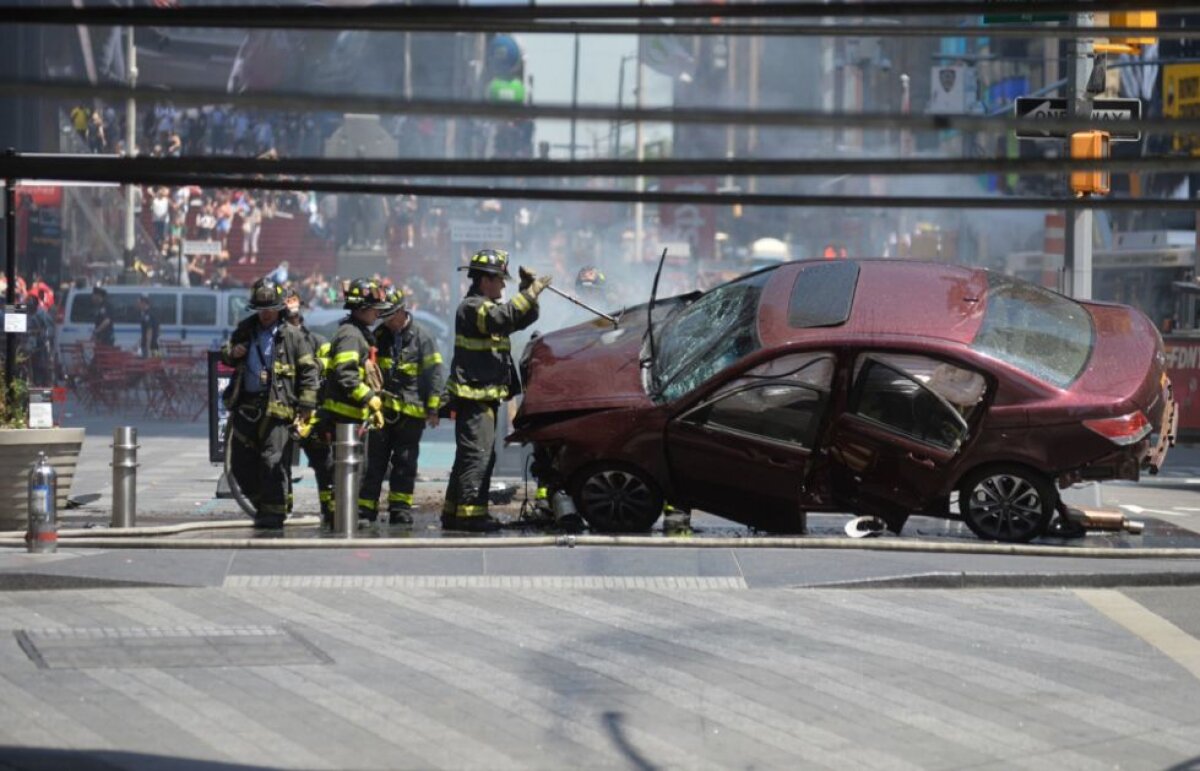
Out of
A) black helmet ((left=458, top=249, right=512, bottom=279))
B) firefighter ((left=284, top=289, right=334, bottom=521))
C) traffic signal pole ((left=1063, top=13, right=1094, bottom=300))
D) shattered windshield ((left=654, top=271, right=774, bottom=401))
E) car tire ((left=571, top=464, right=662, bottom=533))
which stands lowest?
car tire ((left=571, top=464, right=662, bottom=533))

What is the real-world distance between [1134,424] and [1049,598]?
1689mm

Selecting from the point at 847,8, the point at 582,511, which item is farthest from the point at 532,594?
the point at 847,8

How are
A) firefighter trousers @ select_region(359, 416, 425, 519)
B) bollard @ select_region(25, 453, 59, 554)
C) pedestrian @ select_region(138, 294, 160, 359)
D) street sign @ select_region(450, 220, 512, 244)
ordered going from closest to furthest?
1. bollard @ select_region(25, 453, 59, 554)
2. firefighter trousers @ select_region(359, 416, 425, 519)
3. pedestrian @ select_region(138, 294, 160, 359)
4. street sign @ select_region(450, 220, 512, 244)

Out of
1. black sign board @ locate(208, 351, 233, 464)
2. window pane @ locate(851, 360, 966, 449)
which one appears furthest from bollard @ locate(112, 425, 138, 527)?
window pane @ locate(851, 360, 966, 449)

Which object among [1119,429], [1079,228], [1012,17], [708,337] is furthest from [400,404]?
[1079,228]

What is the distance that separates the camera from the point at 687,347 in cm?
1183

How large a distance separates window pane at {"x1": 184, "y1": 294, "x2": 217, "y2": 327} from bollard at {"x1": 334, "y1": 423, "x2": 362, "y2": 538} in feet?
69.7

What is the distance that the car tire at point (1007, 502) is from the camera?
1126 centimetres

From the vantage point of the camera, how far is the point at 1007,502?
1131cm

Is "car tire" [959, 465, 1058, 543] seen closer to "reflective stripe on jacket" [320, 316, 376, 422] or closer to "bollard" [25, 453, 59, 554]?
"reflective stripe on jacket" [320, 316, 376, 422]

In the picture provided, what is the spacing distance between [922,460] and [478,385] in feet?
9.46

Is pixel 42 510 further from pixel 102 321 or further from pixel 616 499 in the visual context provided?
pixel 102 321

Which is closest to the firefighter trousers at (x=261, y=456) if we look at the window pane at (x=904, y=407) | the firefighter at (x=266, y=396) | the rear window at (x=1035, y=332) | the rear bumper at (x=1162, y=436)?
the firefighter at (x=266, y=396)

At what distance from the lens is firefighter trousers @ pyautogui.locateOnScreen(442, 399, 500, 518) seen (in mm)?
11836
